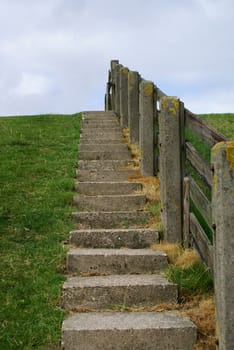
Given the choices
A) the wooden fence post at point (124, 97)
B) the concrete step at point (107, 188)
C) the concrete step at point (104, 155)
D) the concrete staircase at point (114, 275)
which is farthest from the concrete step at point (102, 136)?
the concrete step at point (107, 188)

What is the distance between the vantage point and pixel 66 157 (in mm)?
10625

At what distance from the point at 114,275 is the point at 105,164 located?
4.15 m

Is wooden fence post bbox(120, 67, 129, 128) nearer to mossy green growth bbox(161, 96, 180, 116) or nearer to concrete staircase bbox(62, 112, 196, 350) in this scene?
concrete staircase bbox(62, 112, 196, 350)

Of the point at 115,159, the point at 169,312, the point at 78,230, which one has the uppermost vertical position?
the point at 115,159

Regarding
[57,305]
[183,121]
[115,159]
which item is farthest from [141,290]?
[115,159]

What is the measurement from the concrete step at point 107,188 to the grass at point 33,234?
0.20m

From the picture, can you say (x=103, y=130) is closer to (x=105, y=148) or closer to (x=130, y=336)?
(x=105, y=148)

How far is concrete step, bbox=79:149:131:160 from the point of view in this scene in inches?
412

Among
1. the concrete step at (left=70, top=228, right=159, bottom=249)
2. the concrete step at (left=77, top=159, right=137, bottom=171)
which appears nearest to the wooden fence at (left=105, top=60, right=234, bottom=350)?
the concrete step at (left=70, top=228, right=159, bottom=249)

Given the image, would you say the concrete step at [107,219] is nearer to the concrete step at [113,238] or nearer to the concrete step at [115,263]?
the concrete step at [113,238]

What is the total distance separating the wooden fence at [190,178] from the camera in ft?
13.4

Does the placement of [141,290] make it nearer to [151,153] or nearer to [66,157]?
[151,153]

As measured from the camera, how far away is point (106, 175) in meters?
9.39

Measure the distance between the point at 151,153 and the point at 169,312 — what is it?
3.86 metres
